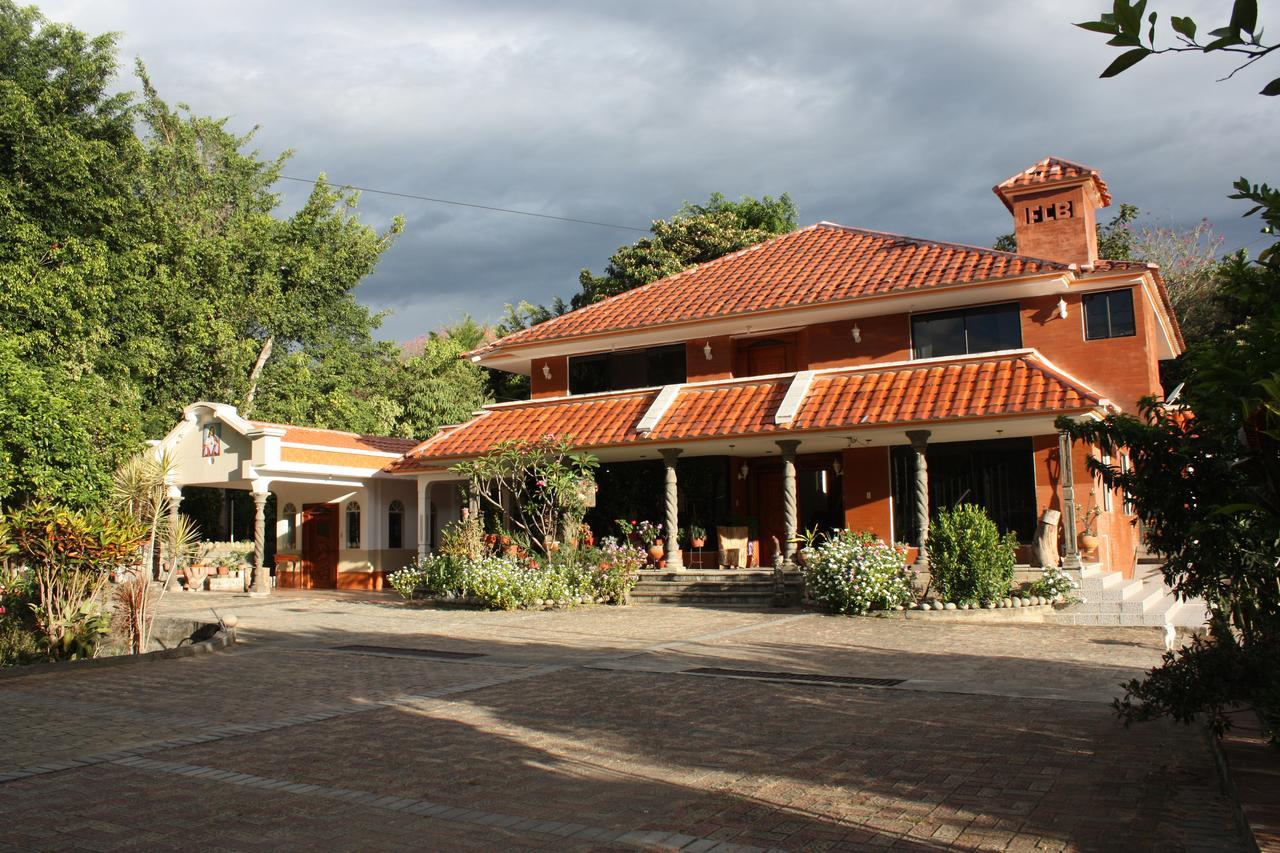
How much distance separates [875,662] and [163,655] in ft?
27.8

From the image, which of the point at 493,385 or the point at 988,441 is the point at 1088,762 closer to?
the point at 988,441

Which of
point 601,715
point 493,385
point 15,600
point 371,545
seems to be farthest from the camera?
point 493,385

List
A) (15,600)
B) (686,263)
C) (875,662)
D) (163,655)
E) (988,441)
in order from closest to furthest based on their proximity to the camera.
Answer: (875,662) < (163,655) < (15,600) < (988,441) < (686,263)

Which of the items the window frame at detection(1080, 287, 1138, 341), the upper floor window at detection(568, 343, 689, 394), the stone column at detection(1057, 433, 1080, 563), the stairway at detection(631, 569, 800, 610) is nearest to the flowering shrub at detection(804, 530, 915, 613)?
the stairway at detection(631, 569, 800, 610)

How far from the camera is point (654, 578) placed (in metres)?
20.3

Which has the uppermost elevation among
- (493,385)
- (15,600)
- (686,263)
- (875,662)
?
(686,263)

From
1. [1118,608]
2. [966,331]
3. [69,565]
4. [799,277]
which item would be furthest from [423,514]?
[1118,608]

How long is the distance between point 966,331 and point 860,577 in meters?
7.02

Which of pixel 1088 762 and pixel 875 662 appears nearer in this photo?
pixel 1088 762

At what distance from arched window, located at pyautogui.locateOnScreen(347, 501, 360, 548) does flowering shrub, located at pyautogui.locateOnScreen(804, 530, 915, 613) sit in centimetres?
1434

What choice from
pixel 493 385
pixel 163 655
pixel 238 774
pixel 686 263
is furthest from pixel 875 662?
pixel 493 385

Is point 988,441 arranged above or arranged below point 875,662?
above

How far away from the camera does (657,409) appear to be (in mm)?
21281

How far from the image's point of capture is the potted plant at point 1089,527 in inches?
688
